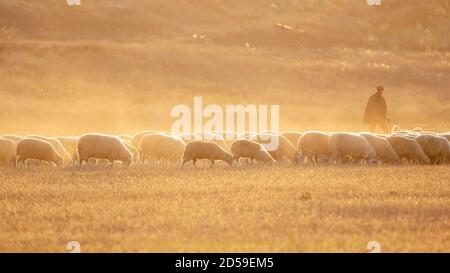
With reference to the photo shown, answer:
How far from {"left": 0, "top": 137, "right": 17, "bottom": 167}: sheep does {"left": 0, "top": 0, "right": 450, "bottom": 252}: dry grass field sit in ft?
6.96

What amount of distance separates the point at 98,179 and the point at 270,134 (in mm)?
7041

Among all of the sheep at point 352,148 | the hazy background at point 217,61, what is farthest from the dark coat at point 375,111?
the hazy background at point 217,61

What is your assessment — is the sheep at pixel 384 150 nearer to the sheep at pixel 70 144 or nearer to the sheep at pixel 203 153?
the sheep at pixel 203 153

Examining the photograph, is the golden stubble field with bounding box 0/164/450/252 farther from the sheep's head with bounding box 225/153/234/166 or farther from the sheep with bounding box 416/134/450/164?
the sheep with bounding box 416/134/450/164

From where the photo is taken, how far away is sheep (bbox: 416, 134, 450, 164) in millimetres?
22453

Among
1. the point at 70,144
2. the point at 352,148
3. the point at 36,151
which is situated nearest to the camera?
the point at 36,151

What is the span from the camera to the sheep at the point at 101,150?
20906 millimetres

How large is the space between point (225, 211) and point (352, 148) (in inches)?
367

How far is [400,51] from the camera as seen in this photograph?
7581cm

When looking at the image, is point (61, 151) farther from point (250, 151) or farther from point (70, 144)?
point (250, 151)

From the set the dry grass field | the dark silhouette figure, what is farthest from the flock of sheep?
the dark silhouette figure

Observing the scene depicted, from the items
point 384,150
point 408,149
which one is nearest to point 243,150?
point 384,150

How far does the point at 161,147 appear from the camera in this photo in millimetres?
22969
